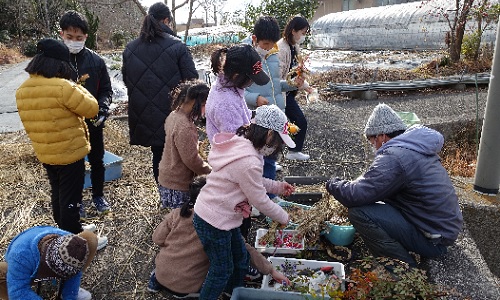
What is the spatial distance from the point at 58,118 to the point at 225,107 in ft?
3.87

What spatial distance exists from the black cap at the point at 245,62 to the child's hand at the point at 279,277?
1206 mm

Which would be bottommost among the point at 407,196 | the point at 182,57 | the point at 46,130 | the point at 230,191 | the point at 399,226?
the point at 399,226

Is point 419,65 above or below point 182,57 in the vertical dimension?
below

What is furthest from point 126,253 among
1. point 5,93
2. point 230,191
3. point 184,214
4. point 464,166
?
point 5,93

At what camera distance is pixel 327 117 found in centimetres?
717

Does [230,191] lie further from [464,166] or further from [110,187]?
[464,166]

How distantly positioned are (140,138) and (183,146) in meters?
0.83

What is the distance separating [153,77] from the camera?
11.1 ft

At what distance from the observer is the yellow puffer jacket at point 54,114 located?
2.79m

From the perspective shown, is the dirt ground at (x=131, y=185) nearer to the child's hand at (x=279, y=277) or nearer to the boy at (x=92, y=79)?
the boy at (x=92, y=79)

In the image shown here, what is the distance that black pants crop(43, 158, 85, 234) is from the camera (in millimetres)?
3010

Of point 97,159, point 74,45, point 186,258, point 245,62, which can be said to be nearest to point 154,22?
point 74,45

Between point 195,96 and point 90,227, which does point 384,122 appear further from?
point 90,227

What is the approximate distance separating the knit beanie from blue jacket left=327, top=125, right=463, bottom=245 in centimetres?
169
